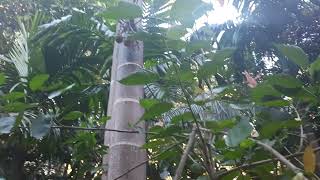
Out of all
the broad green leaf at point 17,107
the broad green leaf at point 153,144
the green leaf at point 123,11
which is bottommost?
the broad green leaf at point 153,144

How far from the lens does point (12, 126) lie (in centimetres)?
80

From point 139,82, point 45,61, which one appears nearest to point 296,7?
point 45,61

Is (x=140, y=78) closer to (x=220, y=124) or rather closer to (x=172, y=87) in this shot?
(x=220, y=124)

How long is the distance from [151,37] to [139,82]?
0.11 meters

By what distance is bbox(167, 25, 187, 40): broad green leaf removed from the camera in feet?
2.61

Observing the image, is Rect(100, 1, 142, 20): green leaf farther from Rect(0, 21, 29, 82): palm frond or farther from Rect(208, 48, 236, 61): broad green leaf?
Rect(0, 21, 29, 82): palm frond

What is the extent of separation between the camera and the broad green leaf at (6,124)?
2.58 ft

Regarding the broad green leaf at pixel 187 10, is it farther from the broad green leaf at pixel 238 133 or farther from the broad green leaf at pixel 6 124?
the broad green leaf at pixel 6 124

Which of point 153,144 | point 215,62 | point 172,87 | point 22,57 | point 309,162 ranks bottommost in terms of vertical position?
point 309,162

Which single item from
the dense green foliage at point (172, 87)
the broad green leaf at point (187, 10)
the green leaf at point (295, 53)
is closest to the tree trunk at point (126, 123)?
the dense green foliage at point (172, 87)

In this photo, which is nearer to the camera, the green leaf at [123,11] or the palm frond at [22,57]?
the green leaf at [123,11]

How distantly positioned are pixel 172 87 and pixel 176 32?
0.42 metres

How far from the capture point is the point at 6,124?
2.63 ft

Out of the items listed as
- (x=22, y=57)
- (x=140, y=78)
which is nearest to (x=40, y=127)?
(x=140, y=78)
